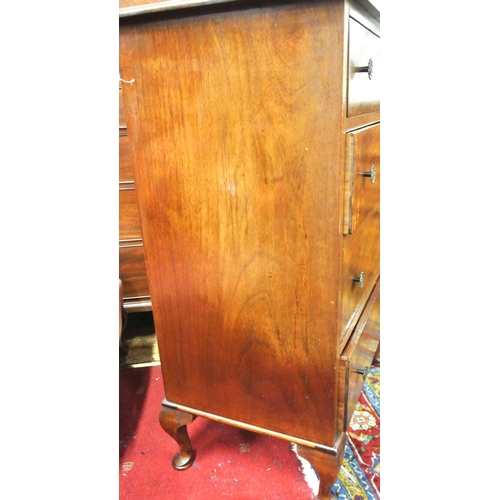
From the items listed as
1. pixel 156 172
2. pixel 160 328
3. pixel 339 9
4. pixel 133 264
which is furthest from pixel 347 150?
pixel 133 264

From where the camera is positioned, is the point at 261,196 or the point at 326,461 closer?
the point at 261,196

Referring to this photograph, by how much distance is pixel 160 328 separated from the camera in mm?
1016

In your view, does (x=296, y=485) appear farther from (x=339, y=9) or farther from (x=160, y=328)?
(x=339, y=9)

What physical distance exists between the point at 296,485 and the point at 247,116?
891 millimetres

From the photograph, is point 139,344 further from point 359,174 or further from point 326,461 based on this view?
point 359,174

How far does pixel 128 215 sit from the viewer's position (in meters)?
1.45

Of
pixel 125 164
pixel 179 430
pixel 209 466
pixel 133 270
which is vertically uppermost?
pixel 125 164

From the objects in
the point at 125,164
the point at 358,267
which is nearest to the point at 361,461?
the point at 358,267

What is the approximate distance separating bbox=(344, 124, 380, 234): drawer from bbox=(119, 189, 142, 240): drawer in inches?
31.7

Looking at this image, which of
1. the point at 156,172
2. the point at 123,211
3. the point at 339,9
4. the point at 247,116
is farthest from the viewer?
the point at 123,211

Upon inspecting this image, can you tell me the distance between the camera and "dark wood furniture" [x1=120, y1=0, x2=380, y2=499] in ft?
2.38

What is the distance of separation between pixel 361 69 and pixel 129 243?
0.98 metres

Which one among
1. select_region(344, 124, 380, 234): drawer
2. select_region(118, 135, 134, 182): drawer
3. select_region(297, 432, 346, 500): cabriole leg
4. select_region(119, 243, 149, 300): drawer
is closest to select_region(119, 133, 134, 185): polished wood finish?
select_region(118, 135, 134, 182): drawer

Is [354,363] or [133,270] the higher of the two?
[133,270]
